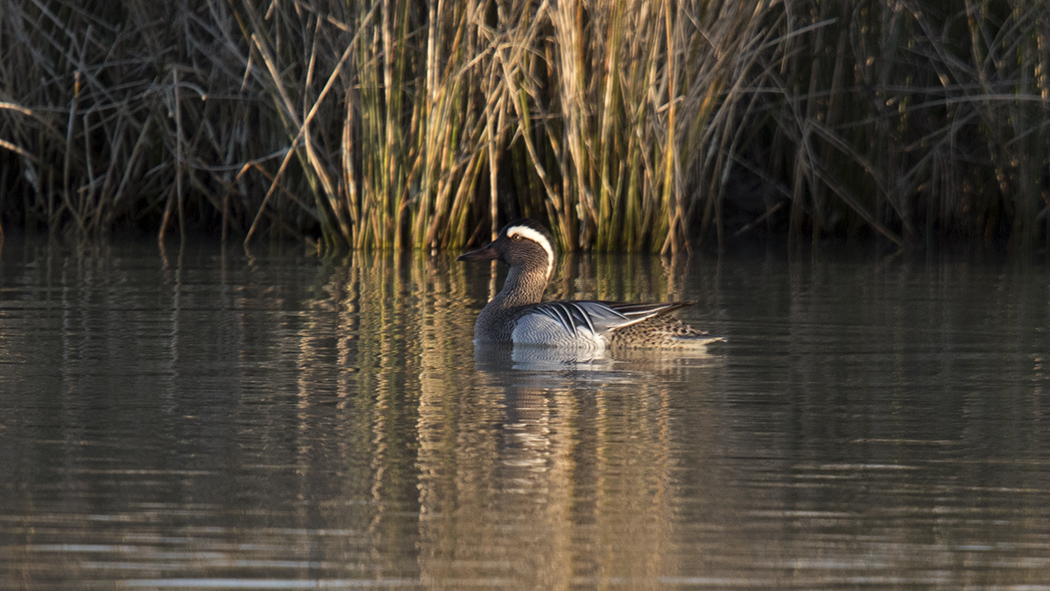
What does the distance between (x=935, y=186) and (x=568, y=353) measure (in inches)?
281

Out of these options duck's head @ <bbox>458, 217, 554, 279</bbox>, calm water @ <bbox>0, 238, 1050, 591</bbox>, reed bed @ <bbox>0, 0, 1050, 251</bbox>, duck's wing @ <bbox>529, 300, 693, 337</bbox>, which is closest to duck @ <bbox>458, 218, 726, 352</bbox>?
duck's wing @ <bbox>529, 300, 693, 337</bbox>

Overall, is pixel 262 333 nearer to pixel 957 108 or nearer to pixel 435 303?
pixel 435 303

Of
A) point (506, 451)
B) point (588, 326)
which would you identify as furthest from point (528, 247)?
point (506, 451)

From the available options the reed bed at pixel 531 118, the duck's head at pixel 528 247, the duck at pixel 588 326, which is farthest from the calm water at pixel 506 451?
the reed bed at pixel 531 118

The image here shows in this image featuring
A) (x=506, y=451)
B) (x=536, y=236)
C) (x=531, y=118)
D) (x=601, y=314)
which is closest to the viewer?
(x=506, y=451)

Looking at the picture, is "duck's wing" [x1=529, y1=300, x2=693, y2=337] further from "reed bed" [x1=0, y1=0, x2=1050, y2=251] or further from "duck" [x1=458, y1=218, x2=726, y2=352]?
"reed bed" [x1=0, y1=0, x2=1050, y2=251]

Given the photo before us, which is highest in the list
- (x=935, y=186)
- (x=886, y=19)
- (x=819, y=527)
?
(x=886, y=19)

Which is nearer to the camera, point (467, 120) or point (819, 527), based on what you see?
point (819, 527)

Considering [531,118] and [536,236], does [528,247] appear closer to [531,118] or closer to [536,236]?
[536,236]

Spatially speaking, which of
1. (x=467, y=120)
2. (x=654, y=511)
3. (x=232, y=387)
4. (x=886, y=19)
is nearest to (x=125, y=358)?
(x=232, y=387)

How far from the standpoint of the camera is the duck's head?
8039 mm

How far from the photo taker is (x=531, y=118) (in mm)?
12023

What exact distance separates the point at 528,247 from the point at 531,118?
411cm

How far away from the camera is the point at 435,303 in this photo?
894 cm
